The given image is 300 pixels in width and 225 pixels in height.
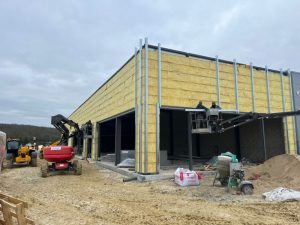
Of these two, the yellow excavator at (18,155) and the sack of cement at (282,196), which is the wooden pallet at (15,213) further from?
the yellow excavator at (18,155)

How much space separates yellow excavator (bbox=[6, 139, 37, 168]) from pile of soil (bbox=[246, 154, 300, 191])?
1605 cm

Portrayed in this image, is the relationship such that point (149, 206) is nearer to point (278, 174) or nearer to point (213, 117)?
point (213, 117)

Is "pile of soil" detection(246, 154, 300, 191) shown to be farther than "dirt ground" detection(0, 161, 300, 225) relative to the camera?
Yes

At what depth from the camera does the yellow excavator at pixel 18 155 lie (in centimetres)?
2094

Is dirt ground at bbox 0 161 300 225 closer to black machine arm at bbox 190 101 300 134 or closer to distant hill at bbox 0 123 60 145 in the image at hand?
black machine arm at bbox 190 101 300 134

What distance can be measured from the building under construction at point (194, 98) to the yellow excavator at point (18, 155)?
5.75 metres

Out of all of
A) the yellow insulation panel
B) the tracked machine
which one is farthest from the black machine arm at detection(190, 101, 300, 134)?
the tracked machine

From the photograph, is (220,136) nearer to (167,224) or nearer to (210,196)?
(210,196)

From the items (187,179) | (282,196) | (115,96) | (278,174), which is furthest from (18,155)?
(282,196)

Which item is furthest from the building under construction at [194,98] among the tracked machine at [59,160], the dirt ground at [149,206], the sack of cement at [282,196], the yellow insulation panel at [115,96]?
the sack of cement at [282,196]

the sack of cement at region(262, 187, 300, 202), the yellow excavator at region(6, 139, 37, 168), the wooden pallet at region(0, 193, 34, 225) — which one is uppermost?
the yellow excavator at region(6, 139, 37, 168)

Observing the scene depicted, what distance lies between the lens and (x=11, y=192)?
10.7m

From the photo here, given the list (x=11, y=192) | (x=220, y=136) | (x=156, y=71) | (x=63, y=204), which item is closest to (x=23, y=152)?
(x=11, y=192)

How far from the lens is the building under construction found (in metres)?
14.1
